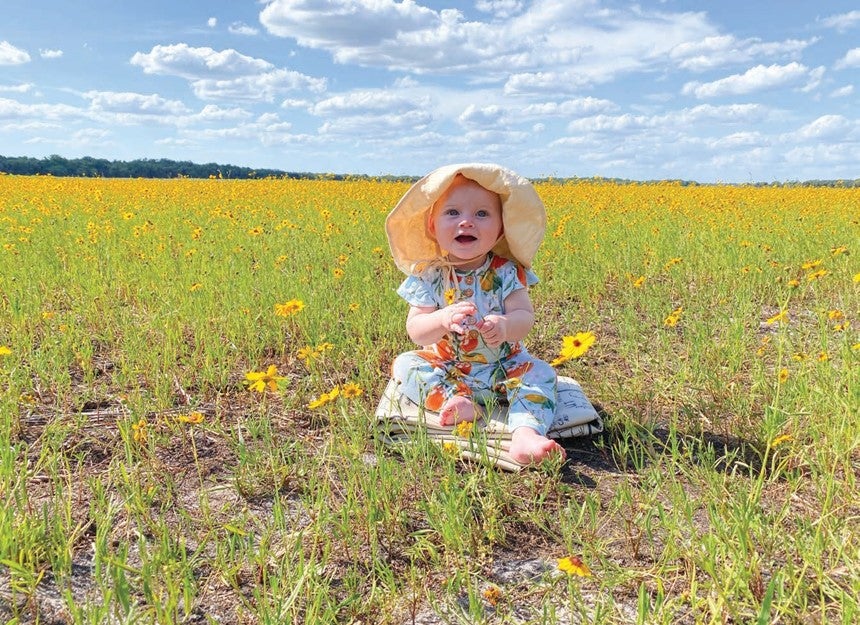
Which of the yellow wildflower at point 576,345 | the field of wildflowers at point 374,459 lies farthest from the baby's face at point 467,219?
the yellow wildflower at point 576,345

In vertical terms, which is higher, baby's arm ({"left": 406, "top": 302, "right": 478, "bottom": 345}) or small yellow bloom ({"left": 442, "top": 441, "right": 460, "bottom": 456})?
baby's arm ({"left": 406, "top": 302, "right": 478, "bottom": 345})

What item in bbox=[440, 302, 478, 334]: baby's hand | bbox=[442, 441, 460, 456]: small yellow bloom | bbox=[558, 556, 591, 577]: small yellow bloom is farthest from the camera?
bbox=[440, 302, 478, 334]: baby's hand

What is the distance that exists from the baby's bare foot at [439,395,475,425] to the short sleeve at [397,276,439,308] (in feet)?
1.53

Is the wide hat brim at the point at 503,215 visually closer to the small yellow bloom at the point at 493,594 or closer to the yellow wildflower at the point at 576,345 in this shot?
the yellow wildflower at the point at 576,345

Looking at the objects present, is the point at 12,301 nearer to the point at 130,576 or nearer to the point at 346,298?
the point at 346,298

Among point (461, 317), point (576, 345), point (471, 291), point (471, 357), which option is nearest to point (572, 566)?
point (576, 345)

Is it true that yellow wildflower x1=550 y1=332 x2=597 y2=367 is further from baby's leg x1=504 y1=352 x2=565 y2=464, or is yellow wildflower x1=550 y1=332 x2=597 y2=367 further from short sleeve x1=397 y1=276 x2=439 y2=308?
short sleeve x1=397 y1=276 x2=439 y2=308

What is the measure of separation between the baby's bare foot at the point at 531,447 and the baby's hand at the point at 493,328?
1.20 ft

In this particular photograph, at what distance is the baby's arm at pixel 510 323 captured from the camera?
8.45 feet

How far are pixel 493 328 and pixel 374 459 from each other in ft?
2.27

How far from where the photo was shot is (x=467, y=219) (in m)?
2.73

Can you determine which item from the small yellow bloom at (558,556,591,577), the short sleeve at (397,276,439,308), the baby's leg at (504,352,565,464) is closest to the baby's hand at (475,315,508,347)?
the baby's leg at (504,352,565,464)

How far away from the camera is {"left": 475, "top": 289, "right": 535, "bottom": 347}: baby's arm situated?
2576mm

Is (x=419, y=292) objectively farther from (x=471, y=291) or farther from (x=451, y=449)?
(x=451, y=449)
